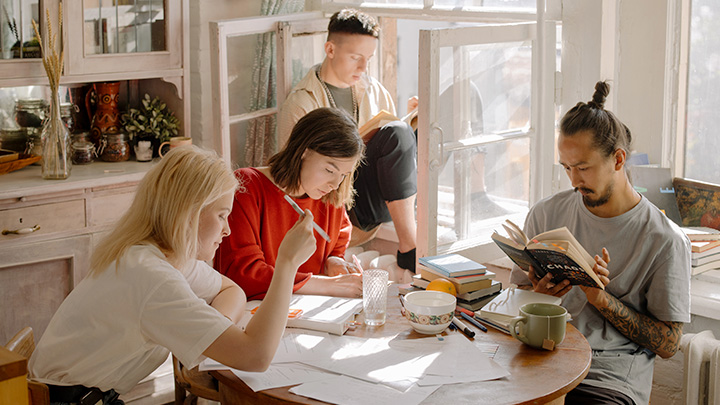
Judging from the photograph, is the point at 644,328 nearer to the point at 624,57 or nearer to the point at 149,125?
the point at 624,57

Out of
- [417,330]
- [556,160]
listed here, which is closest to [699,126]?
[556,160]

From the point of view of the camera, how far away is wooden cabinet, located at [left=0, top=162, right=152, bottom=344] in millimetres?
2900

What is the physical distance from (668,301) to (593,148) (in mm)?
462

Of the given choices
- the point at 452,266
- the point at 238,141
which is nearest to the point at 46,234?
the point at 238,141

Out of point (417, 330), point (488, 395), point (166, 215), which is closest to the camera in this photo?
point (488, 395)

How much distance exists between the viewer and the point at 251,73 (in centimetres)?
347

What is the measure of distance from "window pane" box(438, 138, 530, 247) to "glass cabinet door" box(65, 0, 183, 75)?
1.39 m

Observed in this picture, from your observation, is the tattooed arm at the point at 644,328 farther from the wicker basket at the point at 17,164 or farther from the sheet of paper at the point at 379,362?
the wicker basket at the point at 17,164

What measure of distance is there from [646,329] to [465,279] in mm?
505

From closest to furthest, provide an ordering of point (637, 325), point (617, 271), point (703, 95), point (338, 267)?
point (637, 325), point (617, 271), point (338, 267), point (703, 95)

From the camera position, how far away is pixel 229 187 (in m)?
1.72

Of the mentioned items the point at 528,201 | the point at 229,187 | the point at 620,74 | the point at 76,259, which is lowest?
the point at 76,259

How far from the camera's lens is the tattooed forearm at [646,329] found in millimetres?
2041

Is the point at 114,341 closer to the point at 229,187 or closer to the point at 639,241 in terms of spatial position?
the point at 229,187
